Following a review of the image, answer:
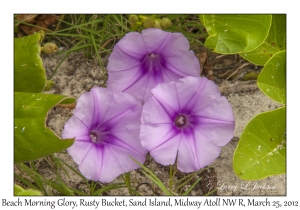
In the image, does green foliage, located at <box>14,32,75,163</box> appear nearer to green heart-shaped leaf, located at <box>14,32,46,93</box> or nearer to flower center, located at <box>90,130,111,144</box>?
green heart-shaped leaf, located at <box>14,32,46,93</box>

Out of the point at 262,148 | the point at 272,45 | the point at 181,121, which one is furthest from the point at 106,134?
the point at 272,45

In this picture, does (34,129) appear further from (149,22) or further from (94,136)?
(149,22)

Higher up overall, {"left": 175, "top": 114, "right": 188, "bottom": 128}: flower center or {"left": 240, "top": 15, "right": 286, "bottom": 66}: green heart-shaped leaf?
{"left": 240, "top": 15, "right": 286, "bottom": 66}: green heart-shaped leaf

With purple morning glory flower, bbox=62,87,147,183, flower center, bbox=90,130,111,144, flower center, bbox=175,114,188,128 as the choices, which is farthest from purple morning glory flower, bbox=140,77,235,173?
flower center, bbox=90,130,111,144

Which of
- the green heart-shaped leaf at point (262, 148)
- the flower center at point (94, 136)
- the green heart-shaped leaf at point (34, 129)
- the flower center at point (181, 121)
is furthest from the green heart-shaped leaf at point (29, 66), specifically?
the green heart-shaped leaf at point (262, 148)
